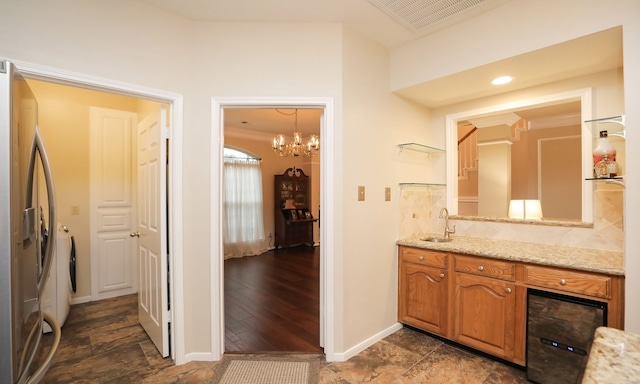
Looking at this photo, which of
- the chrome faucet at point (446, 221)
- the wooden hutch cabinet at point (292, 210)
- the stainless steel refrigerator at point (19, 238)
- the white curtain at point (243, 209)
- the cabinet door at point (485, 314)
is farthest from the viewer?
the wooden hutch cabinet at point (292, 210)

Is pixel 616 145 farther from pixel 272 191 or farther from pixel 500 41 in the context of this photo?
pixel 272 191

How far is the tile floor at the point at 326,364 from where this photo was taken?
204cm

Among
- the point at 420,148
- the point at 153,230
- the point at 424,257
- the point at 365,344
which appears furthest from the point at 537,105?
the point at 153,230

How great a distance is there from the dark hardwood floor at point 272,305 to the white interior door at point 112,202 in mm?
1326

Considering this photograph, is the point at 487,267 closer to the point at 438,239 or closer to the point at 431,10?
the point at 438,239

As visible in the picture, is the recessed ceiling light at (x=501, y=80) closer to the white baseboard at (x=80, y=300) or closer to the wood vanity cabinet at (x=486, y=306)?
the wood vanity cabinet at (x=486, y=306)

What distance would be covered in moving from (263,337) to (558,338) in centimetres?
222

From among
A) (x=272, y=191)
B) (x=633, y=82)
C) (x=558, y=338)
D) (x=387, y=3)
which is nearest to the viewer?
(x=633, y=82)

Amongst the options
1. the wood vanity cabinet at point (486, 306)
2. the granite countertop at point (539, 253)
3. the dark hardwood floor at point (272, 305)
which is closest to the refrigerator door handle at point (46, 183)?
the dark hardwood floor at point (272, 305)

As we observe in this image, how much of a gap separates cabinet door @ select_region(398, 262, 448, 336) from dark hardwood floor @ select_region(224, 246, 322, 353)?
88 cm

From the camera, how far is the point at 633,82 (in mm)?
1627

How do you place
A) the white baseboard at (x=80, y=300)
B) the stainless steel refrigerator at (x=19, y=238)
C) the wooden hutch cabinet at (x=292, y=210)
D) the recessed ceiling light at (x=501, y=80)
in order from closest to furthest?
the stainless steel refrigerator at (x=19, y=238)
the recessed ceiling light at (x=501, y=80)
the white baseboard at (x=80, y=300)
the wooden hutch cabinet at (x=292, y=210)

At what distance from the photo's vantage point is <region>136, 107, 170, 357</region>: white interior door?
2.21m

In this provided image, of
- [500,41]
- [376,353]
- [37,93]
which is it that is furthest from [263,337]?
[37,93]
